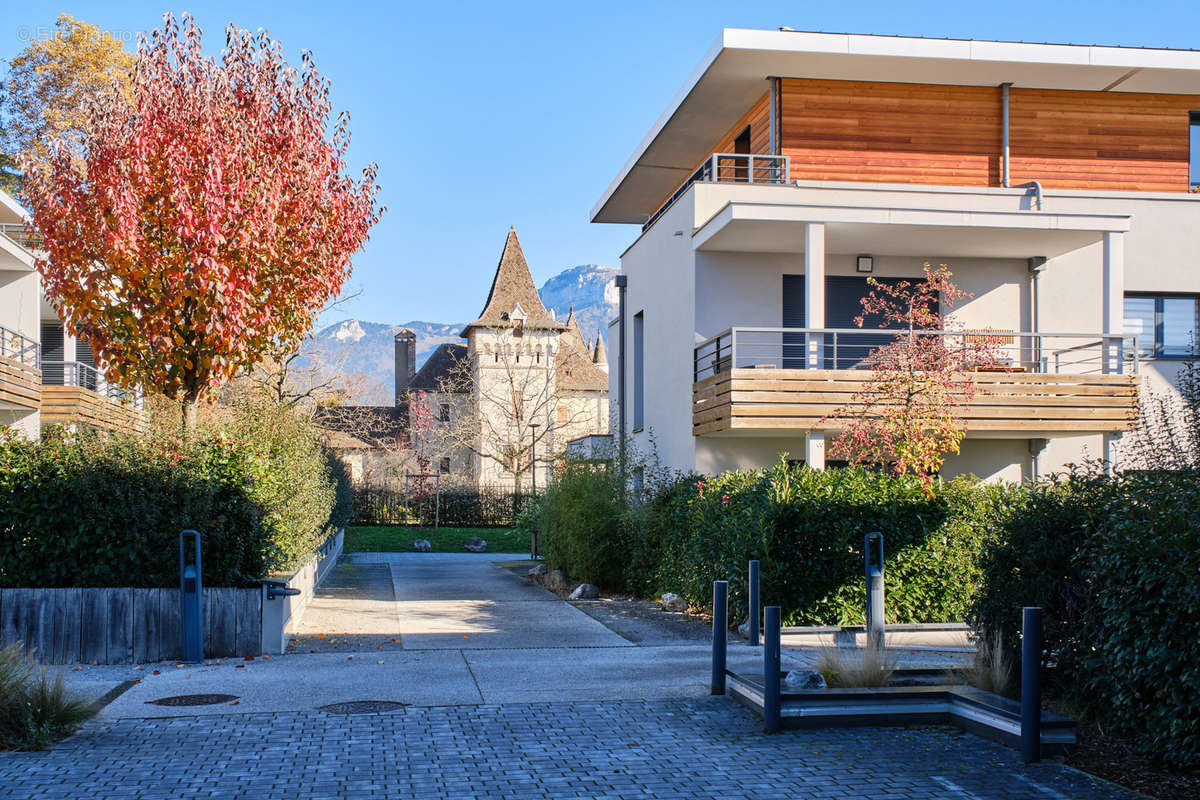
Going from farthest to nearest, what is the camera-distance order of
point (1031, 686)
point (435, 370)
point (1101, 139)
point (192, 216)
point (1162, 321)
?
point (435, 370), point (1101, 139), point (1162, 321), point (192, 216), point (1031, 686)

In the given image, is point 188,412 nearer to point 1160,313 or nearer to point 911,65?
point 911,65

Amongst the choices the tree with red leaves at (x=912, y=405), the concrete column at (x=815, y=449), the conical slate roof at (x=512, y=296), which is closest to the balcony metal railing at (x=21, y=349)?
the concrete column at (x=815, y=449)

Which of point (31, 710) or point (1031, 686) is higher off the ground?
point (1031, 686)

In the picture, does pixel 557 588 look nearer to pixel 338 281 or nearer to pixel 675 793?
pixel 338 281

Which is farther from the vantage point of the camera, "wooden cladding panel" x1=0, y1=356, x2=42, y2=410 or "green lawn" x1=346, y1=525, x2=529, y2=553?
"green lawn" x1=346, y1=525, x2=529, y2=553

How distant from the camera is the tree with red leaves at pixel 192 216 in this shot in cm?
1305

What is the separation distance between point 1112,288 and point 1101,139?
412cm

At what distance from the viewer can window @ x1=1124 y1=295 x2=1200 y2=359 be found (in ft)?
68.6

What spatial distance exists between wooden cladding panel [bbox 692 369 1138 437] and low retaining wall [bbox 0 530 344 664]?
7970 millimetres

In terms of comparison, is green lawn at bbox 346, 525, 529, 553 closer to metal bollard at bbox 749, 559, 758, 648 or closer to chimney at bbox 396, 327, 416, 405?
metal bollard at bbox 749, 559, 758, 648

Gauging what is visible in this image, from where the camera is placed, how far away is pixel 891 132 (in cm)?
2077

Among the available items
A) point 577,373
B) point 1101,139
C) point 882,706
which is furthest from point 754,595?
point 577,373

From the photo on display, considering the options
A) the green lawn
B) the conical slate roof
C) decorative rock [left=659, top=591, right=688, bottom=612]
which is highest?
the conical slate roof

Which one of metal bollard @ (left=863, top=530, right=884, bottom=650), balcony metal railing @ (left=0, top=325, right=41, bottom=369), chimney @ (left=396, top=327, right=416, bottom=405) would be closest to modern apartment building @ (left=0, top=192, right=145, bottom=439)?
balcony metal railing @ (left=0, top=325, right=41, bottom=369)
